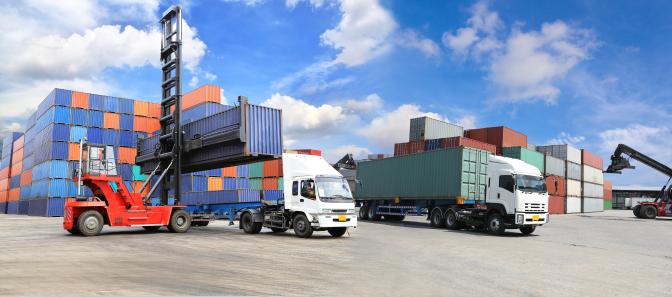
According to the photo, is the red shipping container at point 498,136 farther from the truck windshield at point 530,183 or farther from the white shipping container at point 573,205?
the truck windshield at point 530,183

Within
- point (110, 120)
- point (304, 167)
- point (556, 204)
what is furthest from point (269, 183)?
point (304, 167)

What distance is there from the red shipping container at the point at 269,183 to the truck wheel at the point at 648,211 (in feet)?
Result: 103

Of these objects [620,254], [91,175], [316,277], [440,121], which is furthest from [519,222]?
[440,121]

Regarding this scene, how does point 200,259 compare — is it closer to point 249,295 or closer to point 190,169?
point 249,295

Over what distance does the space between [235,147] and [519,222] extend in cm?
1149

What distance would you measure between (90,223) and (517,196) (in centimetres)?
1582

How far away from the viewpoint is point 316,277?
28.2 ft

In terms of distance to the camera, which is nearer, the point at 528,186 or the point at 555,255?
the point at 555,255

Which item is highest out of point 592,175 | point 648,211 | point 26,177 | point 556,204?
point 592,175

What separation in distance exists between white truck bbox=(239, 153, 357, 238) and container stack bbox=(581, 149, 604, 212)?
5332 cm

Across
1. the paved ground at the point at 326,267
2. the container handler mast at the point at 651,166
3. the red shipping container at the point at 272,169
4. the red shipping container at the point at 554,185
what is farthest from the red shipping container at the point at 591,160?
the paved ground at the point at 326,267

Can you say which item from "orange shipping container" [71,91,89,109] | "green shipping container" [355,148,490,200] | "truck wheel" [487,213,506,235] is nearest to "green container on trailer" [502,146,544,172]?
"green shipping container" [355,148,490,200]

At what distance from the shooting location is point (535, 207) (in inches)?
765

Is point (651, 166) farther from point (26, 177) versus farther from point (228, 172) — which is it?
point (26, 177)
